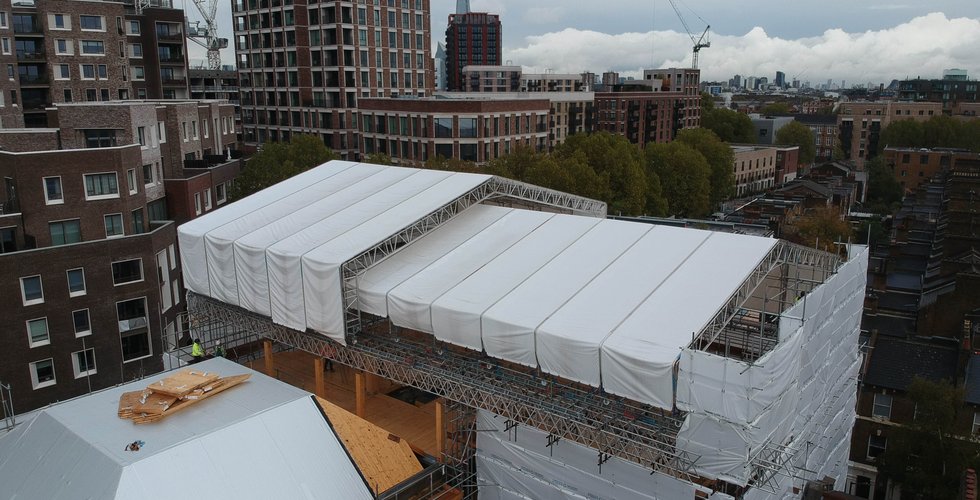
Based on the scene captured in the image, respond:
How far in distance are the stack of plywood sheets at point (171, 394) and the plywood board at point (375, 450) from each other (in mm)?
3278

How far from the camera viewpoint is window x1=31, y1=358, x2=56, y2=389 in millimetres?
32250

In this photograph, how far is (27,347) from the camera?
31.8m

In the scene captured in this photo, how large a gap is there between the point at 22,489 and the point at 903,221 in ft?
196

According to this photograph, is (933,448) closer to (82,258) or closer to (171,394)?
(171,394)

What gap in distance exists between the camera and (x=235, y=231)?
87.5 feet

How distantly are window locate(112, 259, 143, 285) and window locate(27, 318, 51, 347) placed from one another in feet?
11.7

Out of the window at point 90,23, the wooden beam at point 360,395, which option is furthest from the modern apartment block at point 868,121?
the wooden beam at point 360,395

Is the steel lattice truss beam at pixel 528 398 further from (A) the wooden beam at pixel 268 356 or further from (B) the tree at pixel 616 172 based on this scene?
(B) the tree at pixel 616 172

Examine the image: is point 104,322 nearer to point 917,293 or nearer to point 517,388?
point 517,388

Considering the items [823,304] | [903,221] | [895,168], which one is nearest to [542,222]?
[823,304]

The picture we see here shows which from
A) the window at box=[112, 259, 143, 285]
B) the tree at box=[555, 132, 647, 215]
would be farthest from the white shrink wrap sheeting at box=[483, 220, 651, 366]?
the tree at box=[555, 132, 647, 215]

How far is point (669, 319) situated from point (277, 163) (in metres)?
39.9

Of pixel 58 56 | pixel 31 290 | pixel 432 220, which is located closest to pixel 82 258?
pixel 31 290

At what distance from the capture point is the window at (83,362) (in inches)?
1318
